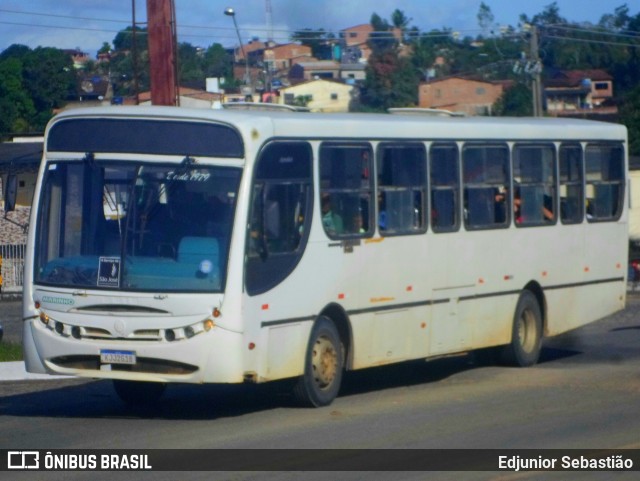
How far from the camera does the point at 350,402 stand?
12.7 m

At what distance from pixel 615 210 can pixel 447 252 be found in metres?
4.26

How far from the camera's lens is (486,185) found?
15.0m

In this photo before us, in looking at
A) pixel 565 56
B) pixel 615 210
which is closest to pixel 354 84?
pixel 565 56

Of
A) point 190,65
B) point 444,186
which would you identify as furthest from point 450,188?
point 190,65

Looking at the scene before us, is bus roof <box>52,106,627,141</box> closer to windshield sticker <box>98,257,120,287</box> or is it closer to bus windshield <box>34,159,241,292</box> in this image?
bus windshield <box>34,159,241,292</box>

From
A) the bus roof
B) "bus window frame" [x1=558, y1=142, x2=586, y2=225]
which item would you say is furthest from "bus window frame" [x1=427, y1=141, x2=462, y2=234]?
Answer: "bus window frame" [x1=558, y1=142, x2=586, y2=225]

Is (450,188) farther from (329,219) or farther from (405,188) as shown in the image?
(329,219)

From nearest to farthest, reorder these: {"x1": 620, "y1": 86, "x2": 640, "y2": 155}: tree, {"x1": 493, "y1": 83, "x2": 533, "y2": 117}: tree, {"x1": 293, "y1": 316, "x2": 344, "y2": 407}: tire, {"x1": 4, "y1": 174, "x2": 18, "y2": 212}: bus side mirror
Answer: {"x1": 293, "y1": 316, "x2": 344, "y2": 407}: tire
{"x1": 4, "y1": 174, "x2": 18, "y2": 212}: bus side mirror
{"x1": 620, "y1": 86, "x2": 640, "y2": 155}: tree
{"x1": 493, "y1": 83, "x2": 533, "y2": 117}: tree

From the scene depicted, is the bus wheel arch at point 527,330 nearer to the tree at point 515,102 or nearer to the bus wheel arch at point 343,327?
the bus wheel arch at point 343,327

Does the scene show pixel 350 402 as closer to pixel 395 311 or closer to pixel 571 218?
pixel 395 311

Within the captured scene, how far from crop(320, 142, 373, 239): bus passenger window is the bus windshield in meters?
1.38

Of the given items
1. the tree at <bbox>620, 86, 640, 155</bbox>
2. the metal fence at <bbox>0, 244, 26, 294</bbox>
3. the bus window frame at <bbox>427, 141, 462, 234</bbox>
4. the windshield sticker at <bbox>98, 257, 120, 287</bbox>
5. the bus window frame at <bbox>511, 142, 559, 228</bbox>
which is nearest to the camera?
the windshield sticker at <bbox>98, 257, 120, 287</bbox>

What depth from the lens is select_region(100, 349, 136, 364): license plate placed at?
440 inches

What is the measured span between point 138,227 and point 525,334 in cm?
636
